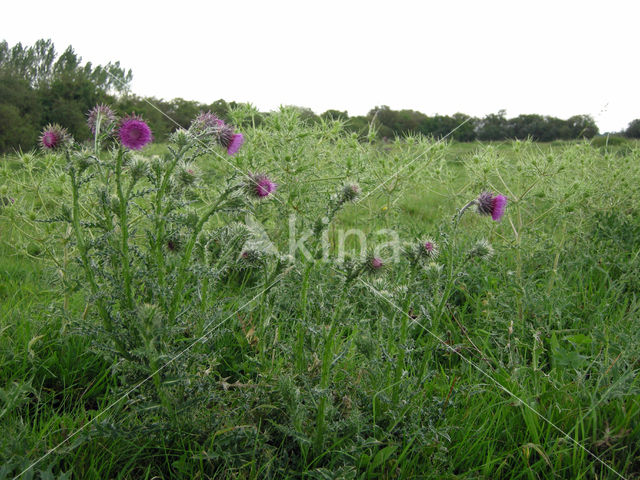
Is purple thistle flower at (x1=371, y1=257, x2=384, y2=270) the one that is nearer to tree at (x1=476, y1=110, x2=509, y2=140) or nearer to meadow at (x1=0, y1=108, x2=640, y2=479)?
meadow at (x1=0, y1=108, x2=640, y2=479)

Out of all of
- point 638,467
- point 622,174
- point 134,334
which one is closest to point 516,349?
point 638,467

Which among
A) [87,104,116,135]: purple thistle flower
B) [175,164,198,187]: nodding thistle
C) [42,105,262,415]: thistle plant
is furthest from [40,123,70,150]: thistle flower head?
[175,164,198,187]: nodding thistle

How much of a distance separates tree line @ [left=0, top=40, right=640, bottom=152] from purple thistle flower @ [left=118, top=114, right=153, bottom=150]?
0.24 meters

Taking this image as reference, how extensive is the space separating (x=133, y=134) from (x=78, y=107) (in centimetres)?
171

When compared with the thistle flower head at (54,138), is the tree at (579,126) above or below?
above

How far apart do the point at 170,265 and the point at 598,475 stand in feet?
5.90

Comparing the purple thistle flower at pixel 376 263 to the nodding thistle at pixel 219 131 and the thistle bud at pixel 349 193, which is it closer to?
the thistle bud at pixel 349 193

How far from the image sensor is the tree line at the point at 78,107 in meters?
2.16

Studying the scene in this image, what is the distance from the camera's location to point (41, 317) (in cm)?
223

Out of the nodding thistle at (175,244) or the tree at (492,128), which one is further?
the tree at (492,128)

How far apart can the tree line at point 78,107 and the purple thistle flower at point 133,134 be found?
24cm

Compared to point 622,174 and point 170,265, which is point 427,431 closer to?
point 170,265

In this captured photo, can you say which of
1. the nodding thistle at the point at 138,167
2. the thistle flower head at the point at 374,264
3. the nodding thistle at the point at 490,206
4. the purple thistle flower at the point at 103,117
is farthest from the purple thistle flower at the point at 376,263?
the purple thistle flower at the point at 103,117

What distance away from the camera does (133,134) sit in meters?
1.50
